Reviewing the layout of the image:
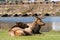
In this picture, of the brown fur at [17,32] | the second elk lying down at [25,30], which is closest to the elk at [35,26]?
the second elk lying down at [25,30]

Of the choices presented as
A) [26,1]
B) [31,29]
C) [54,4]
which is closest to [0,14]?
[26,1]

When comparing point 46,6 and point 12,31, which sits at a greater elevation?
point 12,31

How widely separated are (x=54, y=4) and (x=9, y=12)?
1043 centimetres

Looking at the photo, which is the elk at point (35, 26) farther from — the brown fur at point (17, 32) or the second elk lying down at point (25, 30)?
the brown fur at point (17, 32)

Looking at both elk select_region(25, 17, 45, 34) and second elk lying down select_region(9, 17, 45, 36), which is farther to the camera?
elk select_region(25, 17, 45, 34)

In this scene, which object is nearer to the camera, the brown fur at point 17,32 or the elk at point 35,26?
the brown fur at point 17,32

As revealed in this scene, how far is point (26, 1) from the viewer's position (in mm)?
73438

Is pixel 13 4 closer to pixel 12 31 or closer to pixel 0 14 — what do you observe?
pixel 0 14

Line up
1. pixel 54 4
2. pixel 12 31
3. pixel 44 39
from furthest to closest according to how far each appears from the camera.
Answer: pixel 54 4 < pixel 12 31 < pixel 44 39

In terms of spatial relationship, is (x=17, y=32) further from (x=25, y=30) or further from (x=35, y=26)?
(x=35, y=26)

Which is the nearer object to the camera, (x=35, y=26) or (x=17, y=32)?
(x=17, y=32)

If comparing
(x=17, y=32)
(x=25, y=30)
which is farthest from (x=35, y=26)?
(x=17, y=32)

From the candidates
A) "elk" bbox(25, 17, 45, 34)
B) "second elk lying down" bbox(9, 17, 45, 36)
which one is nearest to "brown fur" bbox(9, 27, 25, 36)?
"second elk lying down" bbox(9, 17, 45, 36)

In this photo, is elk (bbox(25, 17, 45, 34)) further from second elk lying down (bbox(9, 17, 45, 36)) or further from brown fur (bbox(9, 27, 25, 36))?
brown fur (bbox(9, 27, 25, 36))
